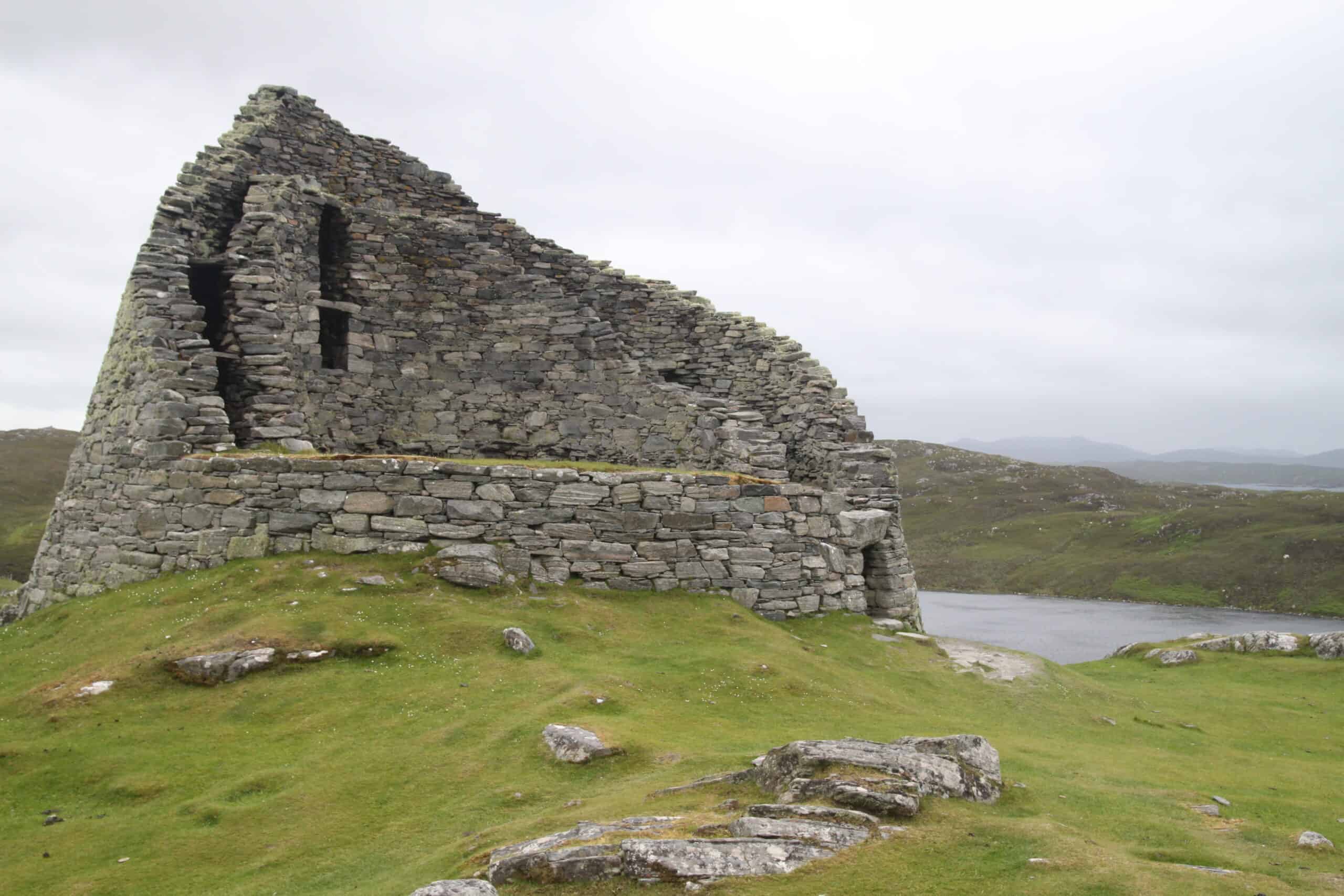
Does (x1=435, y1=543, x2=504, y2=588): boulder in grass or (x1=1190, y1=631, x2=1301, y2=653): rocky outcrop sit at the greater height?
(x1=435, y1=543, x2=504, y2=588): boulder in grass

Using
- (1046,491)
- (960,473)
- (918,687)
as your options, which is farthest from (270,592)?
(960,473)

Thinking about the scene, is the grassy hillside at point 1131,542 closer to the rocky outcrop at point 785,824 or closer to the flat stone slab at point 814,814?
the rocky outcrop at point 785,824

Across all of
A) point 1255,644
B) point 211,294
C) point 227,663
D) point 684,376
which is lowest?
point 1255,644

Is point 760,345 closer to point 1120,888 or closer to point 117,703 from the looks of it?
point 117,703

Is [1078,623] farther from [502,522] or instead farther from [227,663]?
[227,663]

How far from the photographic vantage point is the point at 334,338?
2478 centimetres

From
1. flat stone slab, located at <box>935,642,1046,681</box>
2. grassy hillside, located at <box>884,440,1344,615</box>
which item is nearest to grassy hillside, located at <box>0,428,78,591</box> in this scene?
flat stone slab, located at <box>935,642,1046,681</box>

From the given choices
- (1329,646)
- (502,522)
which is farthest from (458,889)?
(1329,646)

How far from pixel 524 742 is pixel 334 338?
16.9 meters

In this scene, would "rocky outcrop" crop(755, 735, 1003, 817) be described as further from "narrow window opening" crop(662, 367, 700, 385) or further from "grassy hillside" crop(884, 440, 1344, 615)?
"grassy hillside" crop(884, 440, 1344, 615)

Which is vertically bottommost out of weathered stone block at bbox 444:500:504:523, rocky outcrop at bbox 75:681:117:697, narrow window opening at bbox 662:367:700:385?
rocky outcrop at bbox 75:681:117:697

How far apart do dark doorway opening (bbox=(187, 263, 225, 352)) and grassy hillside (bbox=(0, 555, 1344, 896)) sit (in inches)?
294

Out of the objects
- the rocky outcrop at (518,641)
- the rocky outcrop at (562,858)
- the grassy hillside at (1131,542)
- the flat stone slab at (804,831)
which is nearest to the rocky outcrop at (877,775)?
the flat stone slab at (804,831)

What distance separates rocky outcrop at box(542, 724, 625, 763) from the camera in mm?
10539
